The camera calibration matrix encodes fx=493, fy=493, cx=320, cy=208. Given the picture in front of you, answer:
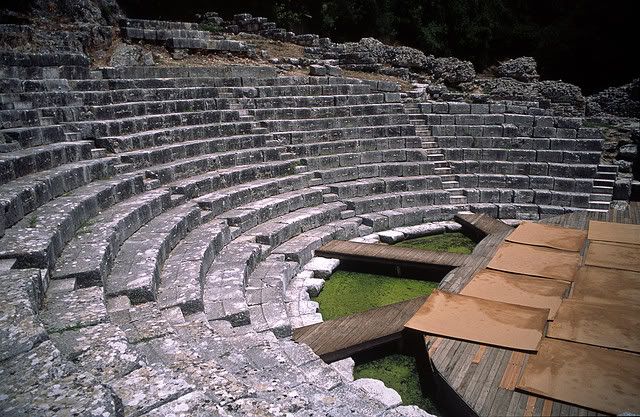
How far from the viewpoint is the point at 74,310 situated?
333cm

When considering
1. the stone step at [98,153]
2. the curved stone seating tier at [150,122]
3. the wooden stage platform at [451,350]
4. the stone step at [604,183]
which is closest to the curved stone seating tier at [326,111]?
the curved stone seating tier at [150,122]

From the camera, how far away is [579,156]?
1000cm

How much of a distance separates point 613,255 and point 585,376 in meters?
3.24

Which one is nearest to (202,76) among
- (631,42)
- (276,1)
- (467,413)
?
(467,413)

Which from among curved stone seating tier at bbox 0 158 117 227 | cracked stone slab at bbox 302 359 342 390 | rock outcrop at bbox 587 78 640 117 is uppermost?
rock outcrop at bbox 587 78 640 117

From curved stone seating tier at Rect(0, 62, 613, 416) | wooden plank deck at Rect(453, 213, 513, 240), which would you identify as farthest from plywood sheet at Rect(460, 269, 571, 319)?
wooden plank deck at Rect(453, 213, 513, 240)

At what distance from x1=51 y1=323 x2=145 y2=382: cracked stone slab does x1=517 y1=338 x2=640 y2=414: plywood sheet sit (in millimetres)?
2858

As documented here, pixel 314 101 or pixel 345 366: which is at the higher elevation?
pixel 314 101

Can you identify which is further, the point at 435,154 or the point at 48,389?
the point at 435,154

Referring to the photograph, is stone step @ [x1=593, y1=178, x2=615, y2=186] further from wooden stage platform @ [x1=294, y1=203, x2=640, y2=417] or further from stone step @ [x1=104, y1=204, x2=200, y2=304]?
stone step @ [x1=104, y1=204, x2=200, y2=304]

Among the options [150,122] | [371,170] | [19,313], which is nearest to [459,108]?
[371,170]

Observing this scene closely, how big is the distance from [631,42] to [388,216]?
16925 millimetres

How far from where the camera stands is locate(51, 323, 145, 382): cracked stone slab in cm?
262

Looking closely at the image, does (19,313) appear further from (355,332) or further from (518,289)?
(518,289)
